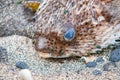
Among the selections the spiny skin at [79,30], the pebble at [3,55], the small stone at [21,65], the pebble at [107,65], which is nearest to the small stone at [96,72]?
the pebble at [107,65]

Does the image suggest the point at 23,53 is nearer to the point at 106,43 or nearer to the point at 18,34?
the point at 18,34

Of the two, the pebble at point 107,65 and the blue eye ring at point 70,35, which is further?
the blue eye ring at point 70,35

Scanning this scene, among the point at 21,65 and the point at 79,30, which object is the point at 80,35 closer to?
the point at 79,30

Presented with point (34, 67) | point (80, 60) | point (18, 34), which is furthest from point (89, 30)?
point (18, 34)

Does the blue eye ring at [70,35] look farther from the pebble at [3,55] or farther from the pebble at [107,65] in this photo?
the pebble at [3,55]

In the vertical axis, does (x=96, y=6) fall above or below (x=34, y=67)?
above

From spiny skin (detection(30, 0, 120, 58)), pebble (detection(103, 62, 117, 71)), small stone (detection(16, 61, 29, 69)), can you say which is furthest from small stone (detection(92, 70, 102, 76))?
small stone (detection(16, 61, 29, 69))

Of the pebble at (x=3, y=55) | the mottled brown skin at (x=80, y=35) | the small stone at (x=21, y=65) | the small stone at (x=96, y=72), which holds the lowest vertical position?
the small stone at (x=96, y=72)

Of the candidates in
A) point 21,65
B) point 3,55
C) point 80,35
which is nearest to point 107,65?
point 80,35

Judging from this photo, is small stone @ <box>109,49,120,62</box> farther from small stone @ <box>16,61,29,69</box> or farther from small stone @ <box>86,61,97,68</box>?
small stone @ <box>16,61,29,69</box>
